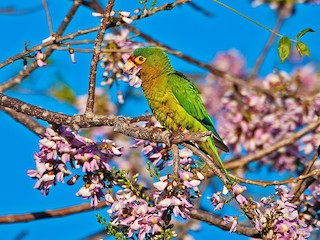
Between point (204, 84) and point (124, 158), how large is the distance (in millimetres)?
1193

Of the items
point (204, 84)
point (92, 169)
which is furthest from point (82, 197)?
point (204, 84)

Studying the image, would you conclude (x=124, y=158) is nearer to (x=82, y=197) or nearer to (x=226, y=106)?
(x=226, y=106)

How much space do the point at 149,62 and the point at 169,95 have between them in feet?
0.75

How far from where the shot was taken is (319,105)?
482cm

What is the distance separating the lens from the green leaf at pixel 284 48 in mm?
2730

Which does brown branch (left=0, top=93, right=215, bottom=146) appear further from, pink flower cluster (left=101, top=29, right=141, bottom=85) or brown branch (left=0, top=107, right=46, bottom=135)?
pink flower cluster (left=101, top=29, right=141, bottom=85)

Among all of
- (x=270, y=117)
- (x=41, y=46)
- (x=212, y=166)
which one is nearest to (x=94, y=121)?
(x=41, y=46)

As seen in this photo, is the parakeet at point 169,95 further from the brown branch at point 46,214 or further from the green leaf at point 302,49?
the green leaf at point 302,49

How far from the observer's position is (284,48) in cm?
275

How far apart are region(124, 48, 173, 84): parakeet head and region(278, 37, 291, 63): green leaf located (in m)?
1.18

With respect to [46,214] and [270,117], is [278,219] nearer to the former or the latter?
[46,214]

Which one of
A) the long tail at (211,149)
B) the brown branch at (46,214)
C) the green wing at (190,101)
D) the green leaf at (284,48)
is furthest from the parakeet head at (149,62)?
the green leaf at (284,48)

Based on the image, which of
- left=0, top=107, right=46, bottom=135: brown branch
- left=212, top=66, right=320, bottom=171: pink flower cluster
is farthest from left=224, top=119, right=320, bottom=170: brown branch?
left=0, top=107, right=46, bottom=135: brown branch

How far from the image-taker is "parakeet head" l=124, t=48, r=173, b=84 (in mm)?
3828
